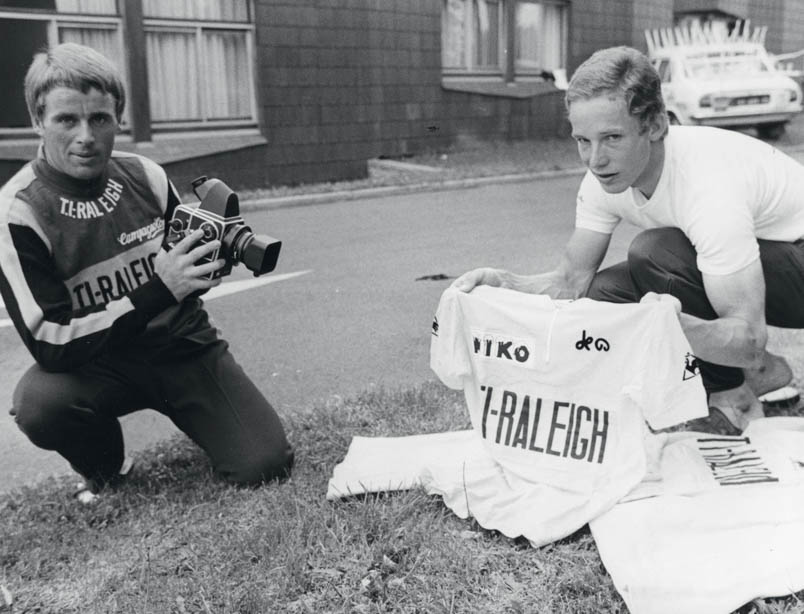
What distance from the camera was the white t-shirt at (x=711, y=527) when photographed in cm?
228

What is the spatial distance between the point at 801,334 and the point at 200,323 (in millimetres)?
3174

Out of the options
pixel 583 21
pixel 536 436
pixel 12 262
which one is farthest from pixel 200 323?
pixel 583 21

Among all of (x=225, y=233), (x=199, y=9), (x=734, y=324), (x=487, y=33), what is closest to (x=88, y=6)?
(x=199, y=9)

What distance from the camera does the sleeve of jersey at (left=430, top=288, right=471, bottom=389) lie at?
2.94 meters

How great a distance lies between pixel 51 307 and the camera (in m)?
2.93

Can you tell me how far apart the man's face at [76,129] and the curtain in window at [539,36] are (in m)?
14.3

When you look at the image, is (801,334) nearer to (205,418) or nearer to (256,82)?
(205,418)

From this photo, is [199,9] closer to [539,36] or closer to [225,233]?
[539,36]

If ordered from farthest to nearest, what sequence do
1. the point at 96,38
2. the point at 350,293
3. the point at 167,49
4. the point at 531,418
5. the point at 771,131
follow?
the point at 771,131
the point at 167,49
the point at 96,38
the point at 350,293
the point at 531,418

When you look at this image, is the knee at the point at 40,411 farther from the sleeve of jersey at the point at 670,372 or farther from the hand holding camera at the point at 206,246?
the sleeve of jersey at the point at 670,372

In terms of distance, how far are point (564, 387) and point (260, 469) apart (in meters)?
1.10

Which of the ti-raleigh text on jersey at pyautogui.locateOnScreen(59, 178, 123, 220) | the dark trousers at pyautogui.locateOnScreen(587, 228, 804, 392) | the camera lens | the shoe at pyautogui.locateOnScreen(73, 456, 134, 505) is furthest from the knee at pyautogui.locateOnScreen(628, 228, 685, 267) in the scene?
the shoe at pyautogui.locateOnScreen(73, 456, 134, 505)

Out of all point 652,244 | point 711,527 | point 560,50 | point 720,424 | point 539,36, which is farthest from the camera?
point 560,50

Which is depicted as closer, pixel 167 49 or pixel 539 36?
pixel 167 49
